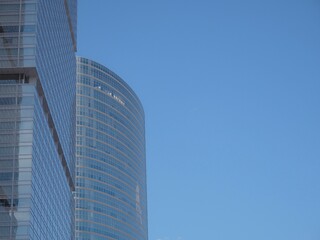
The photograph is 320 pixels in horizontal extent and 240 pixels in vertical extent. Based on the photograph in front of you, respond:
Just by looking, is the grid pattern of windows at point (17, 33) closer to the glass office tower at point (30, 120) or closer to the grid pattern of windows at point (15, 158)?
the glass office tower at point (30, 120)

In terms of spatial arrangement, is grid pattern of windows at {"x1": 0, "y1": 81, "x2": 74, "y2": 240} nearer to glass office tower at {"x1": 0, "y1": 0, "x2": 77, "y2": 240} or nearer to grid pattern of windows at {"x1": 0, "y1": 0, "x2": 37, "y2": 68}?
glass office tower at {"x1": 0, "y1": 0, "x2": 77, "y2": 240}

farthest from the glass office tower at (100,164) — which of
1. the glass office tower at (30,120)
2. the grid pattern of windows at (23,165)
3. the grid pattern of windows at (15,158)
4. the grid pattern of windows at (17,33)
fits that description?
the grid pattern of windows at (15,158)

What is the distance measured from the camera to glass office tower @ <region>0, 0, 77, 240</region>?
86.4 meters

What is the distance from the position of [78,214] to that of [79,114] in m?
27.2

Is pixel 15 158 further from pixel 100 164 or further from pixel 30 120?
pixel 100 164

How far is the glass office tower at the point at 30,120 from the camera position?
86438 mm

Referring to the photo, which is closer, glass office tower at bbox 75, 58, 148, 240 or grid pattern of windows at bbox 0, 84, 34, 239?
grid pattern of windows at bbox 0, 84, 34, 239

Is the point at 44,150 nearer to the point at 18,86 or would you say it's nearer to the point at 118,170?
the point at 18,86

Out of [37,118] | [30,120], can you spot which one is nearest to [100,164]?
[37,118]

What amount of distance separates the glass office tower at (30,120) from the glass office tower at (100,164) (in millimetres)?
63140

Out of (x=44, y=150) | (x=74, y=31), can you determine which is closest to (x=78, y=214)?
(x=74, y=31)

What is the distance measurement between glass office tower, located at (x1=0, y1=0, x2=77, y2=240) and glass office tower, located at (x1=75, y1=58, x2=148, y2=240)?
6314cm

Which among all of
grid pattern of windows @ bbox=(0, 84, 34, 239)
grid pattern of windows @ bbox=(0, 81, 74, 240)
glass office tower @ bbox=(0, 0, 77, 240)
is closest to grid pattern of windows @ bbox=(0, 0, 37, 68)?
glass office tower @ bbox=(0, 0, 77, 240)

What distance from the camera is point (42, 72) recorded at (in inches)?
3829
